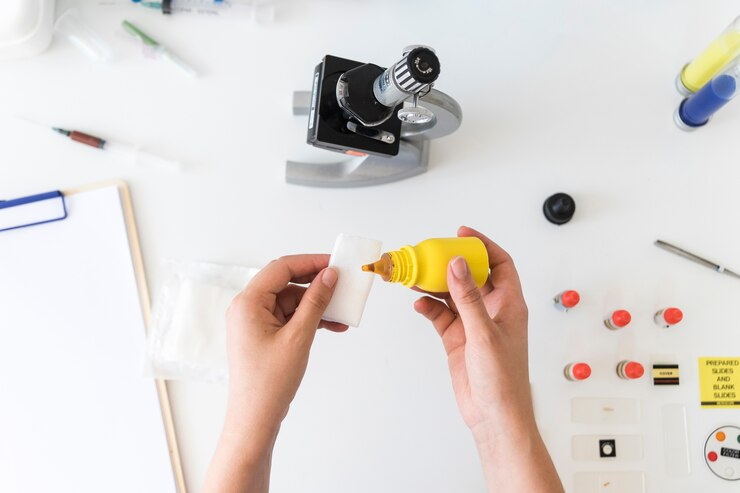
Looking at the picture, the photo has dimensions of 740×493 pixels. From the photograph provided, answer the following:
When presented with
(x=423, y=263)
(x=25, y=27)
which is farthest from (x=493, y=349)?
(x=25, y=27)

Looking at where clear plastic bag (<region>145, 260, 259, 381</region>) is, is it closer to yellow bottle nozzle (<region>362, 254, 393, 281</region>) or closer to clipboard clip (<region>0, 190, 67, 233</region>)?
clipboard clip (<region>0, 190, 67, 233</region>)

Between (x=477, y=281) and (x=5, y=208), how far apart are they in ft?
2.55

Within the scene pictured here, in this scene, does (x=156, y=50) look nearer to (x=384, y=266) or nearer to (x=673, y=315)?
(x=384, y=266)

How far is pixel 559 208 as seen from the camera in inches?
34.5

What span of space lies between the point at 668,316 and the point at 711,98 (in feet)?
1.24

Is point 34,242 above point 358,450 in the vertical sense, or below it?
above

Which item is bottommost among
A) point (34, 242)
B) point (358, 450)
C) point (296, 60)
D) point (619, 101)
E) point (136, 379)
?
point (358, 450)

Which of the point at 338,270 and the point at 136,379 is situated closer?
the point at 338,270

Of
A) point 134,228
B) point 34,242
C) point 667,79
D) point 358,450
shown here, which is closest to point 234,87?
point 134,228

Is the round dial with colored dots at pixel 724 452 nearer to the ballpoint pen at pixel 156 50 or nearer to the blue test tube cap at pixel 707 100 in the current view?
the blue test tube cap at pixel 707 100

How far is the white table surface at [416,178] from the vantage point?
870 mm

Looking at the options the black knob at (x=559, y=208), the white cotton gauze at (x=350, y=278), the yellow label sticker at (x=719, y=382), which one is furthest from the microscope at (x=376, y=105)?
the yellow label sticker at (x=719, y=382)

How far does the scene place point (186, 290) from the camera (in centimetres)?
86

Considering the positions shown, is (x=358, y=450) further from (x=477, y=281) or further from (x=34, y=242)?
(x=34, y=242)
